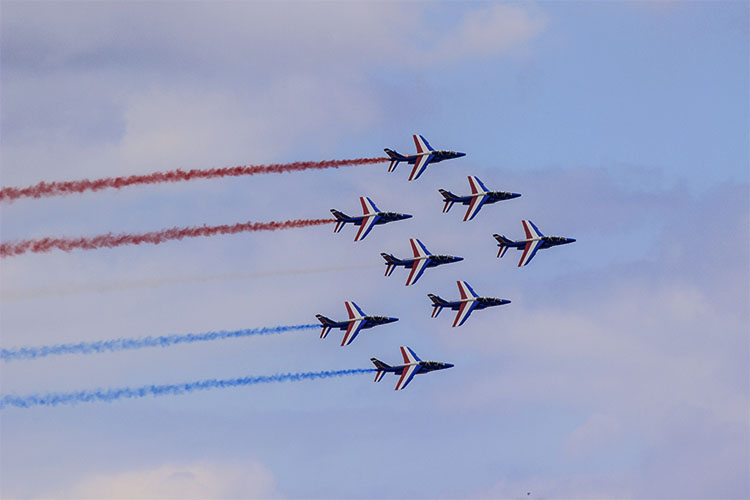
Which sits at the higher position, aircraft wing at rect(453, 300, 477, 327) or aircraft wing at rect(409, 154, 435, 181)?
aircraft wing at rect(409, 154, 435, 181)

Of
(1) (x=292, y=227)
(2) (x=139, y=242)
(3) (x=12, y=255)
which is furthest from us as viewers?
(1) (x=292, y=227)

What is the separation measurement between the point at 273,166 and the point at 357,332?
40.9 ft

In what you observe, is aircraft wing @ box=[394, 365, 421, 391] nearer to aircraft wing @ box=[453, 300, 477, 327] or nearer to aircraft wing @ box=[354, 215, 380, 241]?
aircraft wing @ box=[453, 300, 477, 327]

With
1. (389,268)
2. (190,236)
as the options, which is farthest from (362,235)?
(190,236)

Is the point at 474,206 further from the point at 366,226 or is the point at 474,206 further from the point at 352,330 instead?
the point at 352,330

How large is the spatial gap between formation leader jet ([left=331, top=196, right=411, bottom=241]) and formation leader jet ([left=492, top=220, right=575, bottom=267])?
699 centimetres

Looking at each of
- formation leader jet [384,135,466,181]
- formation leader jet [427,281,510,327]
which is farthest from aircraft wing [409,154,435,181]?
formation leader jet [427,281,510,327]

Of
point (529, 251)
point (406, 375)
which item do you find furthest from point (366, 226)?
point (529, 251)

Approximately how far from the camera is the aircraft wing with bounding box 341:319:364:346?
11312 cm

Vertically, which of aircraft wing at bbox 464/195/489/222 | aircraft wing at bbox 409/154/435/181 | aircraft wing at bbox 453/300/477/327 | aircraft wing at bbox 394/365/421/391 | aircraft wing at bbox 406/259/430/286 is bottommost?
aircraft wing at bbox 394/365/421/391

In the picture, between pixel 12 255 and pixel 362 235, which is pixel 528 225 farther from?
pixel 12 255

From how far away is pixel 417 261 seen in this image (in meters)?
116

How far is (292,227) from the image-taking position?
111688 mm

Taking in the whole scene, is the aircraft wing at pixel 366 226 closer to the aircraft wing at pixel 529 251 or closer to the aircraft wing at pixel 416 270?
the aircraft wing at pixel 416 270
